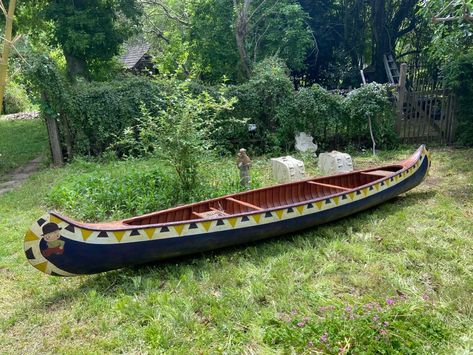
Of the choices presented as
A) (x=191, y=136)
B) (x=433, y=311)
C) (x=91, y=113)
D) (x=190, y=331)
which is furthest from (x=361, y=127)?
(x=190, y=331)

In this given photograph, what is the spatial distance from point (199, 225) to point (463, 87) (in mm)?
9203

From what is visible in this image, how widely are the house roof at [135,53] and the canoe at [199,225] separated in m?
18.5

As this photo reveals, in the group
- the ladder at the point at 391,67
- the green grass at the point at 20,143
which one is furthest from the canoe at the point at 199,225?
the ladder at the point at 391,67

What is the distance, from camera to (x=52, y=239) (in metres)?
3.26

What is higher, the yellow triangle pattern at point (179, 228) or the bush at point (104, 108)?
the bush at point (104, 108)

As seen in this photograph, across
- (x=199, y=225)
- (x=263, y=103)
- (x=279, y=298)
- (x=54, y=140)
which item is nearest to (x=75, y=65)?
(x=54, y=140)

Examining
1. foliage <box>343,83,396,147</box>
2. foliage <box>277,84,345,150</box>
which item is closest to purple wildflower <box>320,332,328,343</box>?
foliage <box>277,84,345,150</box>

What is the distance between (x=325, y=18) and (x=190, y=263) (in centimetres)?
1529

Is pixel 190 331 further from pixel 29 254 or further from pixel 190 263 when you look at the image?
pixel 29 254

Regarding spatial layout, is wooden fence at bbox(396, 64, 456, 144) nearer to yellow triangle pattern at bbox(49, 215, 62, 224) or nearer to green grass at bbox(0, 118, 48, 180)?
yellow triangle pattern at bbox(49, 215, 62, 224)

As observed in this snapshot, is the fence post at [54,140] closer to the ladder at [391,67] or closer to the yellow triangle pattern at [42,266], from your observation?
the yellow triangle pattern at [42,266]

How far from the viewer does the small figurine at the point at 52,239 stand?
3.24m

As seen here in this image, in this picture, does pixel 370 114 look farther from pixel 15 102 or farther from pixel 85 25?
pixel 15 102

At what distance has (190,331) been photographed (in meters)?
2.97
